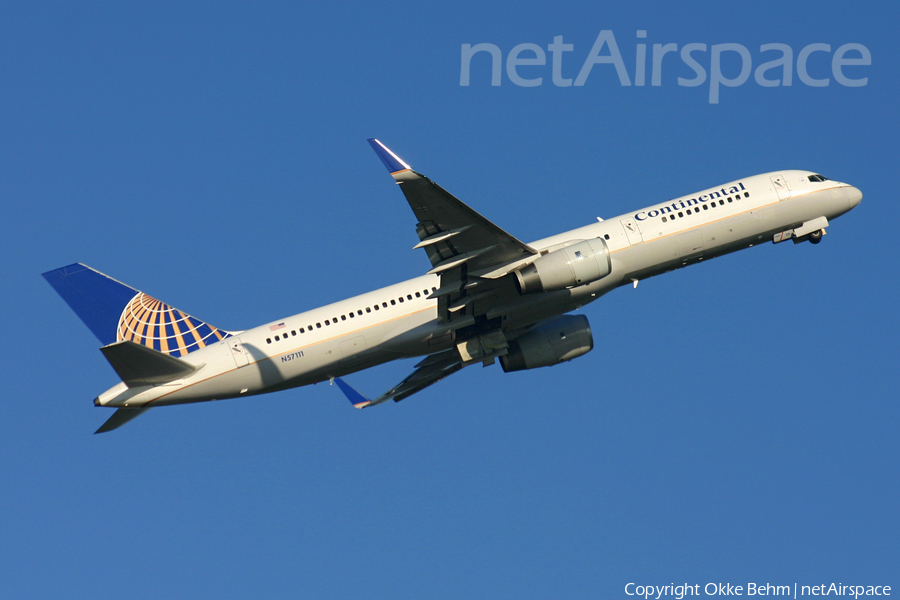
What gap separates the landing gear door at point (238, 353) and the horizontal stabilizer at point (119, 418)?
4.48 meters

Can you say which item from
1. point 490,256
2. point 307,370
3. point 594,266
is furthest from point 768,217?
point 307,370

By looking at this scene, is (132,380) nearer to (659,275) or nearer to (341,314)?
(341,314)

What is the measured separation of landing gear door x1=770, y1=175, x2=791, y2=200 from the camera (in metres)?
41.6

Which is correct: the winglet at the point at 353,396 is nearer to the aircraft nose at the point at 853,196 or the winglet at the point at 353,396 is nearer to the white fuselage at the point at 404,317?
the white fuselage at the point at 404,317

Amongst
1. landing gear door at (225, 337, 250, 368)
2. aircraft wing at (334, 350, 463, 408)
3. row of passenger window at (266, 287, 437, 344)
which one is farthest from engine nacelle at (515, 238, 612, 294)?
landing gear door at (225, 337, 250, 368)

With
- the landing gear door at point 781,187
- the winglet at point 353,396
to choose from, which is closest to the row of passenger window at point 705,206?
the landing gear door at point 781,187

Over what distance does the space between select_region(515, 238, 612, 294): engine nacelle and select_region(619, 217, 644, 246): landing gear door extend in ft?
10.9

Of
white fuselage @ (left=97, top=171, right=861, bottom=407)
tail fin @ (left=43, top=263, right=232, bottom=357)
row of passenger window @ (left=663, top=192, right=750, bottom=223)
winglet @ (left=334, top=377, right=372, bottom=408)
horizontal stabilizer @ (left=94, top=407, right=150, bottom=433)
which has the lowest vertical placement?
winglet @ (left=334, top=377, right=372, bottom=408)

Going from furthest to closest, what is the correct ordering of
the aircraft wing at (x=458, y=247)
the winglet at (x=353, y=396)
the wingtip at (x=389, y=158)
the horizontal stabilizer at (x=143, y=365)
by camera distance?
the winglet at (x=353, y=396)
the horizontal stabilizer at (x=143, y=365)
the aircraft wing at (x=458, y=247)
the wingtip at (x=389, y=158)

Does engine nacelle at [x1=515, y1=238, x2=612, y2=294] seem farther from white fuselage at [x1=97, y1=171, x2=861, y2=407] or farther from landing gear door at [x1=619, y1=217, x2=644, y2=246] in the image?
landing gear door at [x1=619, y1=217, x2=644, y2=246]

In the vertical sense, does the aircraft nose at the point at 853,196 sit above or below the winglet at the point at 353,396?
above

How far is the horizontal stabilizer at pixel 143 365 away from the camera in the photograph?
115 feet

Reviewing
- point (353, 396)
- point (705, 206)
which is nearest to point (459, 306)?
point (353, 396)

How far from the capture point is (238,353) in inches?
1506
